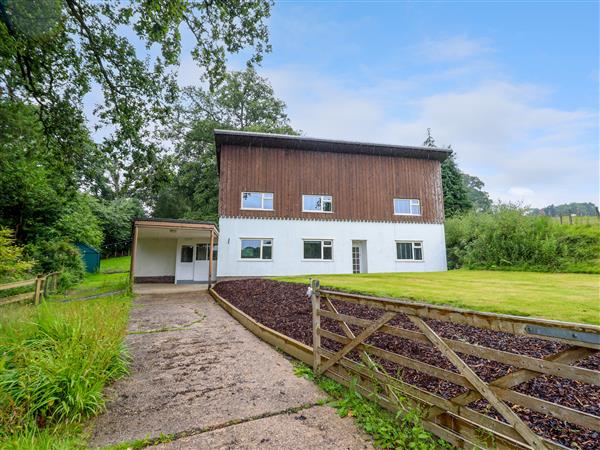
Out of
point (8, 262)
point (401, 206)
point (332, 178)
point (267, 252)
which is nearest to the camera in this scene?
point (8, 262)

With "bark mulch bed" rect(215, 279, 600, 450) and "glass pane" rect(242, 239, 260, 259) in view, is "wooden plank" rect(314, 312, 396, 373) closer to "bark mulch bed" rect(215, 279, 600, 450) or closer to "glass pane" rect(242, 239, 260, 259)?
"bark mulch bed" rect(215, 279, 600, 450)

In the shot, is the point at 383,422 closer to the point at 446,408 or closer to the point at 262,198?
the point at 446,408

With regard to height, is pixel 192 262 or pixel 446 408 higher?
pixel 192 262

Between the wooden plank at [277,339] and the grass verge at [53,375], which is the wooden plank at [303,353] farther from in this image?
the grass verge at [53,375]

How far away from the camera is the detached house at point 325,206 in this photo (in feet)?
51.3

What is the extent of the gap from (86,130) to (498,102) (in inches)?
740

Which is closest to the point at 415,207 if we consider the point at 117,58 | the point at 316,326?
the point at 316,326

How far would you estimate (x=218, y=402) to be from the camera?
3184mm

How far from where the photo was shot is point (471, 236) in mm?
16844

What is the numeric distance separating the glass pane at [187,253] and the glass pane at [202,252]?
37 cm

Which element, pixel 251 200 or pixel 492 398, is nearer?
pixel 492 398

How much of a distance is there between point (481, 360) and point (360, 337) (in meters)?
1.55

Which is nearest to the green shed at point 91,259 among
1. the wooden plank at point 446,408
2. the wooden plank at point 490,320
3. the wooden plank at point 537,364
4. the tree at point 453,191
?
the wooden plank at point 446,408

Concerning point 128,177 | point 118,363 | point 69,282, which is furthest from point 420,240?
point 69,282
